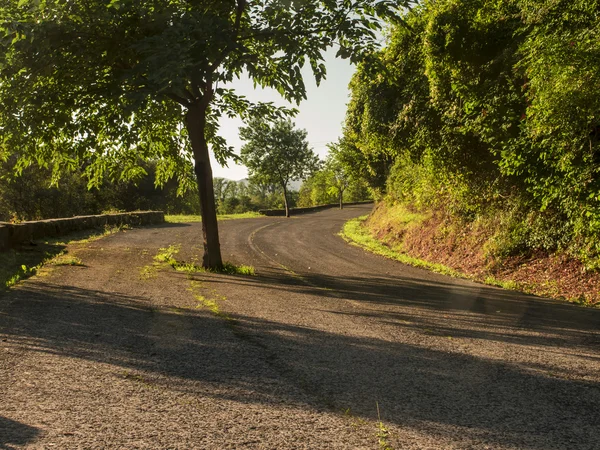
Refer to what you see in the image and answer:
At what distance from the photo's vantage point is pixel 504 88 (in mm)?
13109

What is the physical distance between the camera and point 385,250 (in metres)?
19.6

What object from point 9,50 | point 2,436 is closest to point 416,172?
point 9,50

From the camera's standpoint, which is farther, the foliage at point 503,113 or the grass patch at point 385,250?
the grass patch at point 385,250

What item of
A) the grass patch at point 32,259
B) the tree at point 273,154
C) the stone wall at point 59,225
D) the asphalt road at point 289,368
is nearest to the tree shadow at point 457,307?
the asphalt road at point 289,368

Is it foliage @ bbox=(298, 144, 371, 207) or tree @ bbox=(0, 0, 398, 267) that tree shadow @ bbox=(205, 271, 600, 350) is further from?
foliage @ bbox=(298, 144, 371, 207)

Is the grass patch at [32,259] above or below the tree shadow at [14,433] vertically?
above

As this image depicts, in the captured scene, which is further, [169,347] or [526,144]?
[526,144]

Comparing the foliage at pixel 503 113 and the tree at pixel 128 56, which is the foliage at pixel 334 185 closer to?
the foliage at pixel 503 113

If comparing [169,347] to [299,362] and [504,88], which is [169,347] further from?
[504,88]

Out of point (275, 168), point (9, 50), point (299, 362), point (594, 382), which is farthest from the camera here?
point (275, 168)

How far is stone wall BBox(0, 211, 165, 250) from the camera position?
14.2 m

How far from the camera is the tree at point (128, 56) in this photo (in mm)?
9453

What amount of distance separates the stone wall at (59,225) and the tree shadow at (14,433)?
11.1m

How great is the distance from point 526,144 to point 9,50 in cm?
1149
